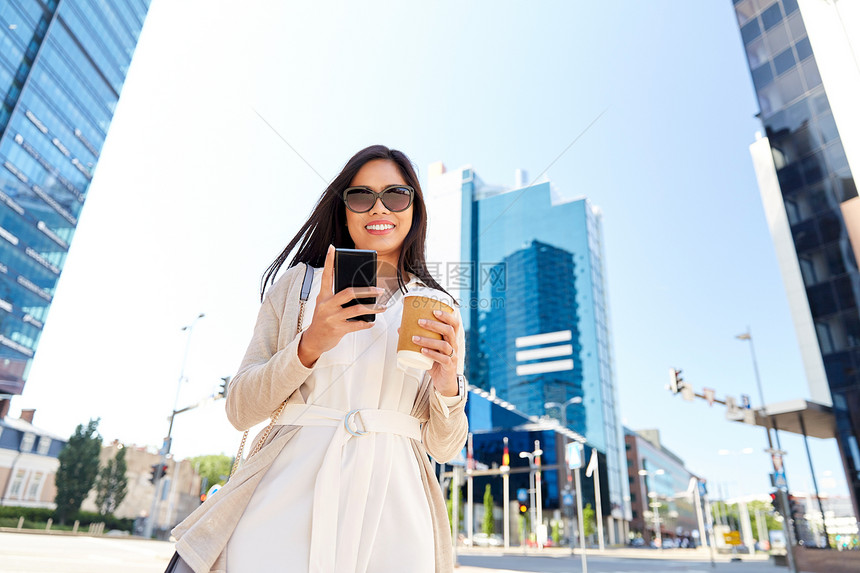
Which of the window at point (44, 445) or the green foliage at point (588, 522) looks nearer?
the window at point (44, 445)

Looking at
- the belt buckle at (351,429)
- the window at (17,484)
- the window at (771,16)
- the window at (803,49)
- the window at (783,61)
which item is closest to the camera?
the belt buckle at (351,429)

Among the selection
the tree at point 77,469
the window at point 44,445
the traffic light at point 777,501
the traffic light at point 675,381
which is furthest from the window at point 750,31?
the window at point 44,445

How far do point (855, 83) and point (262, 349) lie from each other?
18.5 m

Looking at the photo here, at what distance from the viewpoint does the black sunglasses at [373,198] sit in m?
1.72

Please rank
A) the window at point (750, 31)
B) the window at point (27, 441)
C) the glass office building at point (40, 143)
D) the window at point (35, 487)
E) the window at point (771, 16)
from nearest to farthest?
the window at point (771, 16), the window at point (750, 31), the window at point (27, 441), the window at point (35, 487), the glass office building at point (40, 143)

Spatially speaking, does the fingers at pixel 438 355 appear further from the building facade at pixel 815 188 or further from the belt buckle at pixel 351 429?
the building facade at pixel 815 188

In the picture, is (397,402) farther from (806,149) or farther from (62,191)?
(62,191)

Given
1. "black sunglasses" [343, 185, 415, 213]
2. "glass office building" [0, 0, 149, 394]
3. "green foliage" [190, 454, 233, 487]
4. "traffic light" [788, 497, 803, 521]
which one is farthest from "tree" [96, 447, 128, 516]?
"black sunglasses" [343, 185, 415, 213]

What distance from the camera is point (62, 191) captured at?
5378 cm

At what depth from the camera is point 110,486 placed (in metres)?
33.5

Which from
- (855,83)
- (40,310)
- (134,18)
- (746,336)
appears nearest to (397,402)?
(855,83)

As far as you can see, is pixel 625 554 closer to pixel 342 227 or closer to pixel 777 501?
pixel 777 501

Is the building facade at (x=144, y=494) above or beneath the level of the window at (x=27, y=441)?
beneath

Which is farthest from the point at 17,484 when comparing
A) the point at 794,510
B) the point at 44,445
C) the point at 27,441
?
the point at 794,510
